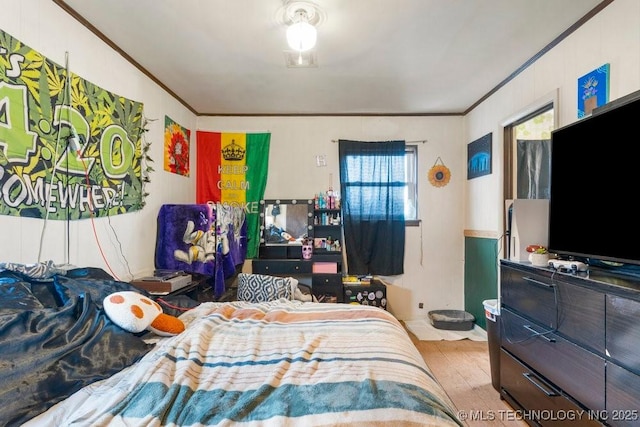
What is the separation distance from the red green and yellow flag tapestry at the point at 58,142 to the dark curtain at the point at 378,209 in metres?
2.31

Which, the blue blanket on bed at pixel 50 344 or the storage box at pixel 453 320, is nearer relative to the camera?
the blue blanket on bed at pixel 50 344

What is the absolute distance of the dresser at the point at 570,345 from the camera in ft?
4.11

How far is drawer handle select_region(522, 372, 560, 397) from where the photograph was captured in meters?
1.64

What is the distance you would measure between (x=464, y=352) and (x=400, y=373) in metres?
2.30

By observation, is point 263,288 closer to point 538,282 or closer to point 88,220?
point 88,220

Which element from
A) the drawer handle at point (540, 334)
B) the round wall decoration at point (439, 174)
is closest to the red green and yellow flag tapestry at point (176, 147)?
the round wall decoration at point (439, 174)

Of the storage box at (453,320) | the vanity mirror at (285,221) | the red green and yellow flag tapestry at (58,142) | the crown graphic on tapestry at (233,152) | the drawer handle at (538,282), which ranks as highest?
the crown graphic on tapestry at (233,152)

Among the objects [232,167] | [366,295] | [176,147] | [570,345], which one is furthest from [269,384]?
[232,167]

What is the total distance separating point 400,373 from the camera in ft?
3.69

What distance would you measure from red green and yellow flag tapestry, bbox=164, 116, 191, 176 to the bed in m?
1.82

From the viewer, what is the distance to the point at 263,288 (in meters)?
2.89

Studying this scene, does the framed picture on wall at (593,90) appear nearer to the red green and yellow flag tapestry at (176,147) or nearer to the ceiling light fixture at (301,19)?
the ceiling light fixture at (301,19)

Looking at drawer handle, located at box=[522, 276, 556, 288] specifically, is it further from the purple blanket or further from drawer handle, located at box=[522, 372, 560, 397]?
the purple blanket

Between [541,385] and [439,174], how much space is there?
102 inches
